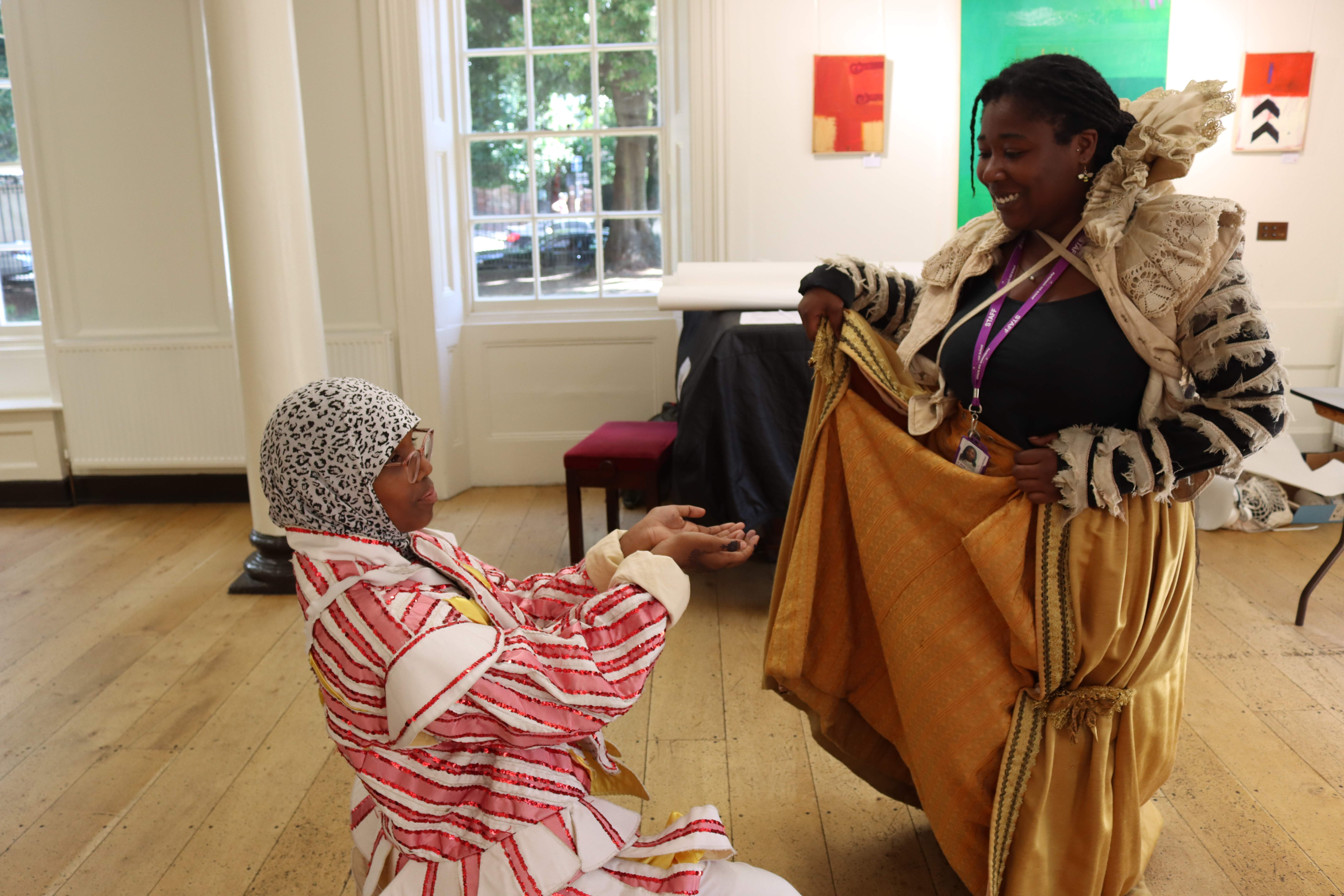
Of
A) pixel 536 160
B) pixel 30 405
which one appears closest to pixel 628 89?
pixel 536 160

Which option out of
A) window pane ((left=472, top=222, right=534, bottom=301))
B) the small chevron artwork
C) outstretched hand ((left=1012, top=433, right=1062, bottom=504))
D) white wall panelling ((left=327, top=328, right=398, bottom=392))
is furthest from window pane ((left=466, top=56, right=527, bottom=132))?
outstretched hand ((left=1012, top=433, right=1062, bottom=504))

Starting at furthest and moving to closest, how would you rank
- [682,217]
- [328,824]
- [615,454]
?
[682,217] < [615,454] < [328,824]

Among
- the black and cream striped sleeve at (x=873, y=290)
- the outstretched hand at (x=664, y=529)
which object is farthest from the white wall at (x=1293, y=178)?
the outstretched hand at (x=664, y=529)

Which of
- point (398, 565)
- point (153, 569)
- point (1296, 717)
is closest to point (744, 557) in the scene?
point (398, 565)

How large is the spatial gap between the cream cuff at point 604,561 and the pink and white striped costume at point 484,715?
0.55ft

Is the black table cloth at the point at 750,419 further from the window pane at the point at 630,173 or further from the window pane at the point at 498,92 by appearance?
the window pane at the point at 498,92

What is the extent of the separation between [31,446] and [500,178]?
2621 mm

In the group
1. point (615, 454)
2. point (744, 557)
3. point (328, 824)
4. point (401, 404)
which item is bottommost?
point (328, 824)

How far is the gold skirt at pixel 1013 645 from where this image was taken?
4.87ft

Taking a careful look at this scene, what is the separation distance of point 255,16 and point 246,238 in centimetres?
72

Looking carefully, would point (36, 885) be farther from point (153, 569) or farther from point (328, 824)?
point (153, 569)

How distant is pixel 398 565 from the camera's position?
1.11 meters

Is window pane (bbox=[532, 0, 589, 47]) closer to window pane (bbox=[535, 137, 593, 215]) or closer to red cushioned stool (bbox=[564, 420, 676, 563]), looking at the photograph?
window pane (bbox=[535, 137, 593, 215])

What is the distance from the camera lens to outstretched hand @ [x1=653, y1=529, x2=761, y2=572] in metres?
1.18
